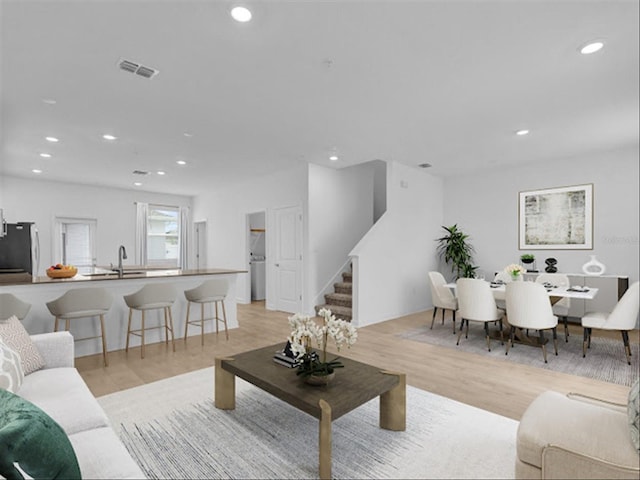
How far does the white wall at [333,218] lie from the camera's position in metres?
6.26

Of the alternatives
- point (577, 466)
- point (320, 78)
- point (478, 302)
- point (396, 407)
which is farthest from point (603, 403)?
point (320, 78)

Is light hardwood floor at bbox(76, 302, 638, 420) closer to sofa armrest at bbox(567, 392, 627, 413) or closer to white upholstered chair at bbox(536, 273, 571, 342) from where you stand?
white upholstered chair at bbox(536, 273, 571, 342)

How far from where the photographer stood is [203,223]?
9352 millimetres

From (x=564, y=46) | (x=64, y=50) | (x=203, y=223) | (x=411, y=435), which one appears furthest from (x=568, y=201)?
(x=203, y=223)

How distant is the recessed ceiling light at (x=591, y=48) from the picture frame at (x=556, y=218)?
3773mm

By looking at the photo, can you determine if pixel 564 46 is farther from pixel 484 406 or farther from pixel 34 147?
pixel 34 147

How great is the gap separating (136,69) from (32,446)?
2829mm

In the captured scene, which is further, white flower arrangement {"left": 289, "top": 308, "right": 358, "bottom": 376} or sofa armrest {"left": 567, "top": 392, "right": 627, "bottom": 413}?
white flower arrangement {"left": 289, "top": 308, "right": 358, "bottom": 376}

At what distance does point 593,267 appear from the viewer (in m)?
5.47

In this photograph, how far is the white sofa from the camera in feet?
4.36

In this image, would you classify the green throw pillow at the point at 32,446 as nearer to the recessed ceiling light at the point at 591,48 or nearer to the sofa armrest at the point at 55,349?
the sofa armrest at the point at 55,349

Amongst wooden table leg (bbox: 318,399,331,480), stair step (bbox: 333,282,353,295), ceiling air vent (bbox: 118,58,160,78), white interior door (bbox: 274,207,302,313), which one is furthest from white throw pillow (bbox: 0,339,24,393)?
stair step (bbox: 333,282,353,295)

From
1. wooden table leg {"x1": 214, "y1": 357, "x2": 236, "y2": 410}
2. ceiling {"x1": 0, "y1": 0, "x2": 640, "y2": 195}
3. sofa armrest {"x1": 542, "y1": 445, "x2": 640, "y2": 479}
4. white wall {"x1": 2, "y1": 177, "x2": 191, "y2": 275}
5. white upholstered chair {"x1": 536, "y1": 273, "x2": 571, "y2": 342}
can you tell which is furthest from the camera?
white wall {"x1": 2, "y1": 177, "x2": 191, "y2": 275}

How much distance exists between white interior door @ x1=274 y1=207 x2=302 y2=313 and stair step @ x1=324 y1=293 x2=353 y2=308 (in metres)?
0.53
